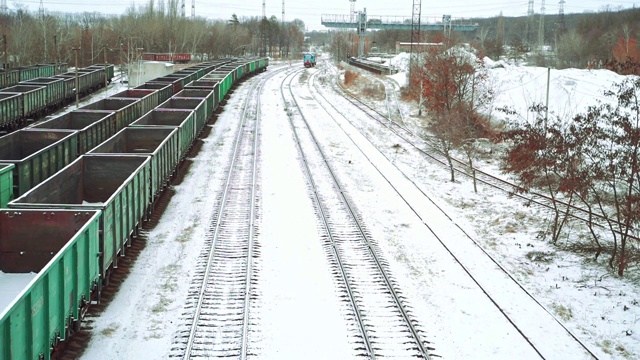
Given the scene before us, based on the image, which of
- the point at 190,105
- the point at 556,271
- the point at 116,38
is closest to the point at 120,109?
the point at 190,105

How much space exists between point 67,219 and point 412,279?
25.2 ft

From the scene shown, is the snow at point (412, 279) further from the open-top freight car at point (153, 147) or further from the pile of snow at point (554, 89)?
the pile of snow at point (554, 89)

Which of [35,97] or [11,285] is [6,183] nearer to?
[11,285]

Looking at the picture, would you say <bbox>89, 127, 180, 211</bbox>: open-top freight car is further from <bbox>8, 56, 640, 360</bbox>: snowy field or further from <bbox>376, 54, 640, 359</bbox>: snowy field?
<bbox>376, 54, 640, 359</bbox>: snowy field

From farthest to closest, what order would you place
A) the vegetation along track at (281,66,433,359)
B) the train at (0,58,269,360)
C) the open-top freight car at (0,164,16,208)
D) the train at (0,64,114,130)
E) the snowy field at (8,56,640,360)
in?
the train at (0,64,114,130) < the open-top freight car at (0,164,16,208) < the snowy field at (8,56,640,360) < the vegetation along track at (281,66,433,359) < the train at (0,58,269,360)

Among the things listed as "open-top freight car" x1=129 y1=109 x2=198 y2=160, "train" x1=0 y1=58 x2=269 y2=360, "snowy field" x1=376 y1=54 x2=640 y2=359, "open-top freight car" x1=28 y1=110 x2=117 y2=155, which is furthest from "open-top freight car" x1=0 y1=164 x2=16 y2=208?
"snowy field" x1=376 y1=54 x2=640 y2=359

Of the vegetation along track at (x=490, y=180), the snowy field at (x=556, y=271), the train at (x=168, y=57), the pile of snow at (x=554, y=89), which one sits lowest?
the snowy field at (x=556, y=271)

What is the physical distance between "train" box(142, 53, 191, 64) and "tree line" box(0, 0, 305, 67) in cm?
151

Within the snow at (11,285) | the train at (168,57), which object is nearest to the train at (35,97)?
the snow at (11,285)

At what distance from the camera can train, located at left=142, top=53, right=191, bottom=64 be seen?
87812 mm

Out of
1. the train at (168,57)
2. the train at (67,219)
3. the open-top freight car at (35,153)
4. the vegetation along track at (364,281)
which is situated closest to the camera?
the train at (67,219)

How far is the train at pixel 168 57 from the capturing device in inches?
3457

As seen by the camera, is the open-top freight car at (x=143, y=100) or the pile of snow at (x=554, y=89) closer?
the open-top freight car at (x=143, y=100)

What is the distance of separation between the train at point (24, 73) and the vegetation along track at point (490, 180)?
27909 mm
